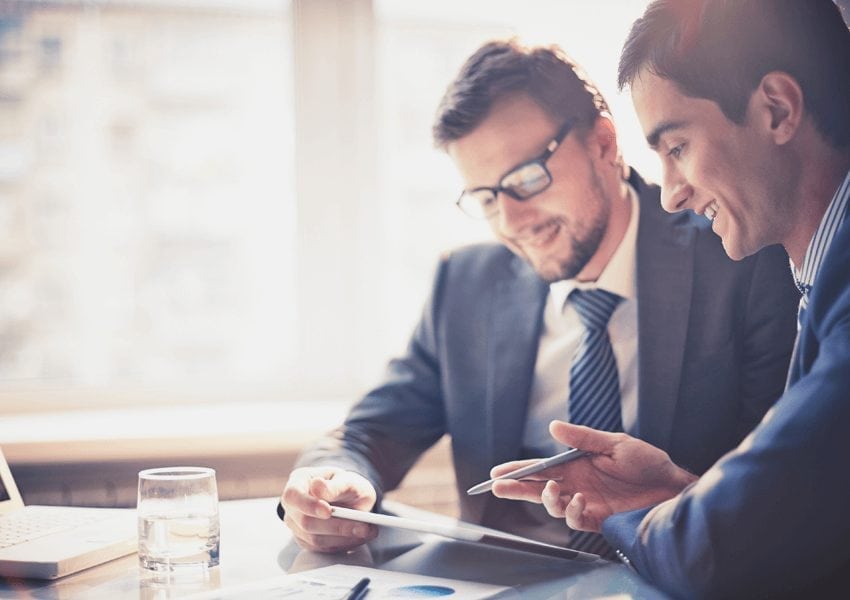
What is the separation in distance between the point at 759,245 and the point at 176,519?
626 mm

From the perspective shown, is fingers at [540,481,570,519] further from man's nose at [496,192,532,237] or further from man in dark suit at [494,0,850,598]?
man's nose at [496,192,532,237]

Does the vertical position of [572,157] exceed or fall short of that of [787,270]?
it exceeds it

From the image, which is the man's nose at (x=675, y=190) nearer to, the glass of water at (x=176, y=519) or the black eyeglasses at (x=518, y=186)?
the black eyeglasses at (x=518, y=186)

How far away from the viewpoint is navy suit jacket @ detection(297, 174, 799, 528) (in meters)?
0.96

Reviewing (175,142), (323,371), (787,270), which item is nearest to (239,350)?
(323,371)

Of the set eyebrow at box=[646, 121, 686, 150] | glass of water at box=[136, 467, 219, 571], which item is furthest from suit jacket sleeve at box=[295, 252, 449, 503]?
eyebrow at box=[646, 121, 686, 150]

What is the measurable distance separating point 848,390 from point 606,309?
2.12 ft

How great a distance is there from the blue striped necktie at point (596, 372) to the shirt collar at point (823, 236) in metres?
0.42

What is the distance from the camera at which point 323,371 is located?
213cm

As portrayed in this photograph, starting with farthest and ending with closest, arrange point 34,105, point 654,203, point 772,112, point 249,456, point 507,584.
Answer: point 34,105, point 249,456, point 654,203, point 507,584, point 772,112

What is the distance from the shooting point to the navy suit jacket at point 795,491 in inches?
25.2

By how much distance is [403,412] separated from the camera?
1570 millimetres

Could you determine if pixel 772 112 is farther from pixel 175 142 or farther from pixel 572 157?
pixel 175 142

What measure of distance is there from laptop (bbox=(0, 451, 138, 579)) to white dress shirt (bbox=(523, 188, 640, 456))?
58 centimetres
